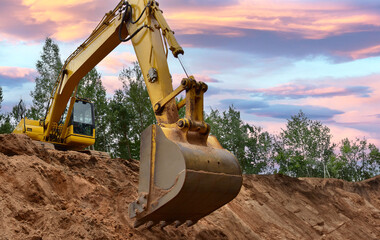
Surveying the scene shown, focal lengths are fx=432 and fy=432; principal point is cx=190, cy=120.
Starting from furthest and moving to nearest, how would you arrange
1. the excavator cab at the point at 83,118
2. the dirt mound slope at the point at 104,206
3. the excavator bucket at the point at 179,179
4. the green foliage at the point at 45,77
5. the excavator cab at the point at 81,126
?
1. the green foliage at the point at 45,77
2. the excavator cab at the point at 83,118
3. the excavator cab at the point at 81,126
4. the dirt mound slope at the point at 104,206
5. the excavator bucket at the point at 179,179

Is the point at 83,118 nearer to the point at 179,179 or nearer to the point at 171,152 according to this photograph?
the point at 171,152

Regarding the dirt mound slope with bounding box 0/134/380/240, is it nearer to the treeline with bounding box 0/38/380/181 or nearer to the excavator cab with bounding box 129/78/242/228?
the excavator cab with bounding box 129/78/242/228

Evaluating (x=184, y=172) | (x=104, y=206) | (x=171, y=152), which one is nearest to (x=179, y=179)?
(x=184, y=172)

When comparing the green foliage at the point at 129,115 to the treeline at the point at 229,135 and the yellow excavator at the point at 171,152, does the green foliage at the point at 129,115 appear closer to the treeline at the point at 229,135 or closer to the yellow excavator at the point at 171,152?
the treeline at the point at 229,135

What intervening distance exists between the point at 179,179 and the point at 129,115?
101 feet

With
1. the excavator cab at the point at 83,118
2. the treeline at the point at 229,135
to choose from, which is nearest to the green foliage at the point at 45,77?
the treeline at the point at 229,135

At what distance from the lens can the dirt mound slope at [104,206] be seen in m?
7.43

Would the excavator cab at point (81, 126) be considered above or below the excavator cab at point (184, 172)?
above

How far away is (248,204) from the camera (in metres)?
13.7

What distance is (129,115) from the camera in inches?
1455

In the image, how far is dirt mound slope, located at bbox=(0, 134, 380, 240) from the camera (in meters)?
7.43

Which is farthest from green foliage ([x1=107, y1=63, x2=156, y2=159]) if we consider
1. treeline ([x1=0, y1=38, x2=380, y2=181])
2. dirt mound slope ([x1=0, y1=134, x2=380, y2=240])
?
dirt mound slope ([x1=0, y1=134, x2=380, y2=240])

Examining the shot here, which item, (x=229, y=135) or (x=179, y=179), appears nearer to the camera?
(x=179, y=179)

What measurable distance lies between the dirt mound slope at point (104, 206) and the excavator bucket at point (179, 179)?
3.80 feet
